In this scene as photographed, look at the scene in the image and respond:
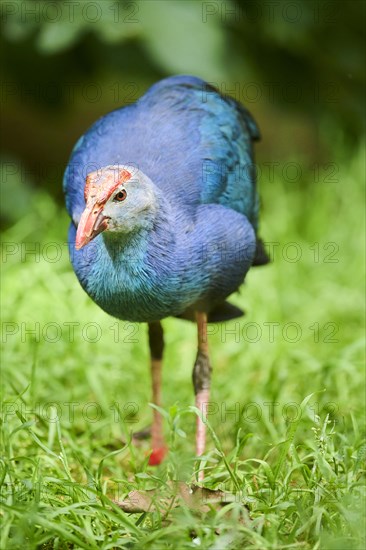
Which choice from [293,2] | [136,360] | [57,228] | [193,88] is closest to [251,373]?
[136,360]

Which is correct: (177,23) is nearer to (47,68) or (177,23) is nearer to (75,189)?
(47,68)

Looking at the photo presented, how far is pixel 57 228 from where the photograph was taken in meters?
5.99

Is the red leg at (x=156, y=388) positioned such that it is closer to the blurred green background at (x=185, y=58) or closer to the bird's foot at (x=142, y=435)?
the bird's foot at (x=142, y=435)

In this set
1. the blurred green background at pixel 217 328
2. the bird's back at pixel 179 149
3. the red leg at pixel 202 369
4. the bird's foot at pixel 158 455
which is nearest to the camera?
the blurred green background at pixel 217 328

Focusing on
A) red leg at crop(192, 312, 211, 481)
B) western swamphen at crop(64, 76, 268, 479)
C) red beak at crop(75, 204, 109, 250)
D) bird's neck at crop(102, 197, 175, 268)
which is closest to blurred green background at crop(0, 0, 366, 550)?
red leg at crop(192, 312, 211, 481)

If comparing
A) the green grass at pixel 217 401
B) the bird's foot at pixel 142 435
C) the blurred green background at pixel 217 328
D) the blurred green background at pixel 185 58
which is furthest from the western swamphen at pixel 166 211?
the blurred green background at pixel 185 58

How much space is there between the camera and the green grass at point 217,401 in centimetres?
288

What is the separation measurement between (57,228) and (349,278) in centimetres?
201

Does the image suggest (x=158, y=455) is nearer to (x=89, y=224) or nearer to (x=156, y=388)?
(x=156, y=388)

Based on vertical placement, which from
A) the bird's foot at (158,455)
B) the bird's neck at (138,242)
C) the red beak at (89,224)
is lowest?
the bird's foot at (158,455)

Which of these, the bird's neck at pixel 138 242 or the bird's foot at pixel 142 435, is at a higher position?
the bird's neck at pixel 138 242

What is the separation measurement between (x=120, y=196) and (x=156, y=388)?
1286mm

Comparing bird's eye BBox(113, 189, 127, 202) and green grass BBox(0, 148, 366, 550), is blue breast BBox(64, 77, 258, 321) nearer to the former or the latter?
bird's eye BBox(113, 189, 127, 202)

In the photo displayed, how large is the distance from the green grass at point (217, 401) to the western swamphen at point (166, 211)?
32 cm
